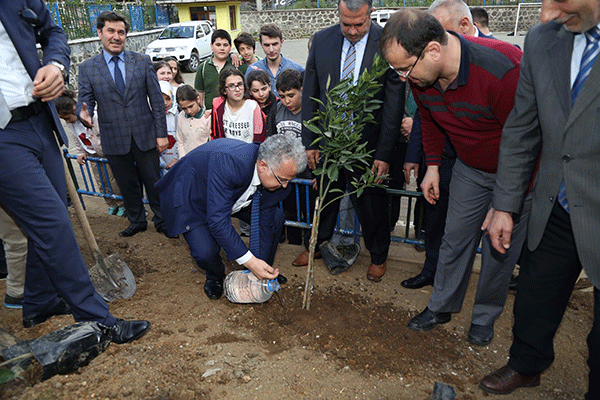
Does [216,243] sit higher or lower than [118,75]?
Result: lower

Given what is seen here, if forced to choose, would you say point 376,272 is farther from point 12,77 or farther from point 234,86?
point 12,77

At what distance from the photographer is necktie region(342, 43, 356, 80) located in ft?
10.4

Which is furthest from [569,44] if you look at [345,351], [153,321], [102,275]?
[102,275]

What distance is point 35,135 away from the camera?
245cm

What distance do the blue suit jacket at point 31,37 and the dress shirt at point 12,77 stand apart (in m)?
0.03

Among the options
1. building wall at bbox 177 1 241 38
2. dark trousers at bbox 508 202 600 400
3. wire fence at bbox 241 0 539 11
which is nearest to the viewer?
dark trousers at bbox 508 202 600 400

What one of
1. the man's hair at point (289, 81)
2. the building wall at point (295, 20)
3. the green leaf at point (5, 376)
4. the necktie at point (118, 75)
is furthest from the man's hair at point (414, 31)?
the building wall at point (295, 20)

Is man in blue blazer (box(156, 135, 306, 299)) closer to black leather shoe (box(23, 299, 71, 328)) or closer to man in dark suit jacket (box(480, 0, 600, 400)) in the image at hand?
black leather shoe (box(23, 299, 71, 328))

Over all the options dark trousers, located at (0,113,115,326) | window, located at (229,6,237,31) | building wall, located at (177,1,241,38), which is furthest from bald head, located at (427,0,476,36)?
window, located at (229,6,237,31)

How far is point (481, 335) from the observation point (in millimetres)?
2836

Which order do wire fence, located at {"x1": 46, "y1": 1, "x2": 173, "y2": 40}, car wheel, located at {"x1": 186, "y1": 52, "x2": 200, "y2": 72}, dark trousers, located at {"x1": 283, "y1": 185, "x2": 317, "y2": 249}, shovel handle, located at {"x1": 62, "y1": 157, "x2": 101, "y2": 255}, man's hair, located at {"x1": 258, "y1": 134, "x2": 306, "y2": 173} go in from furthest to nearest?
car wheel, located at {"x1": 186, "y1": 52, "x2": 200, "y2": 72}
wire fence, located at {"x1": 46, "y1": 1, "x2": 173, "y2": 40}
dark trousers, located at {"x1": 283, "y1": 185, "x2": 317, "y2": 249}
shovel handle, located at {"x1": 62, "y1": 157, "x2": 101, "y2": 255}
man's hair, located at {"x1": 258, "y1": 134, "x2": 306, "y2": 173}

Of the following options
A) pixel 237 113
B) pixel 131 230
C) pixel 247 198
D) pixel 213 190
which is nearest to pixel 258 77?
pixel 237 113

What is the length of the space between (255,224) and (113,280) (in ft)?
4.24

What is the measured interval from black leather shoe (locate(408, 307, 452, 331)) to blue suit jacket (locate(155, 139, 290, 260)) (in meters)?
1.34
